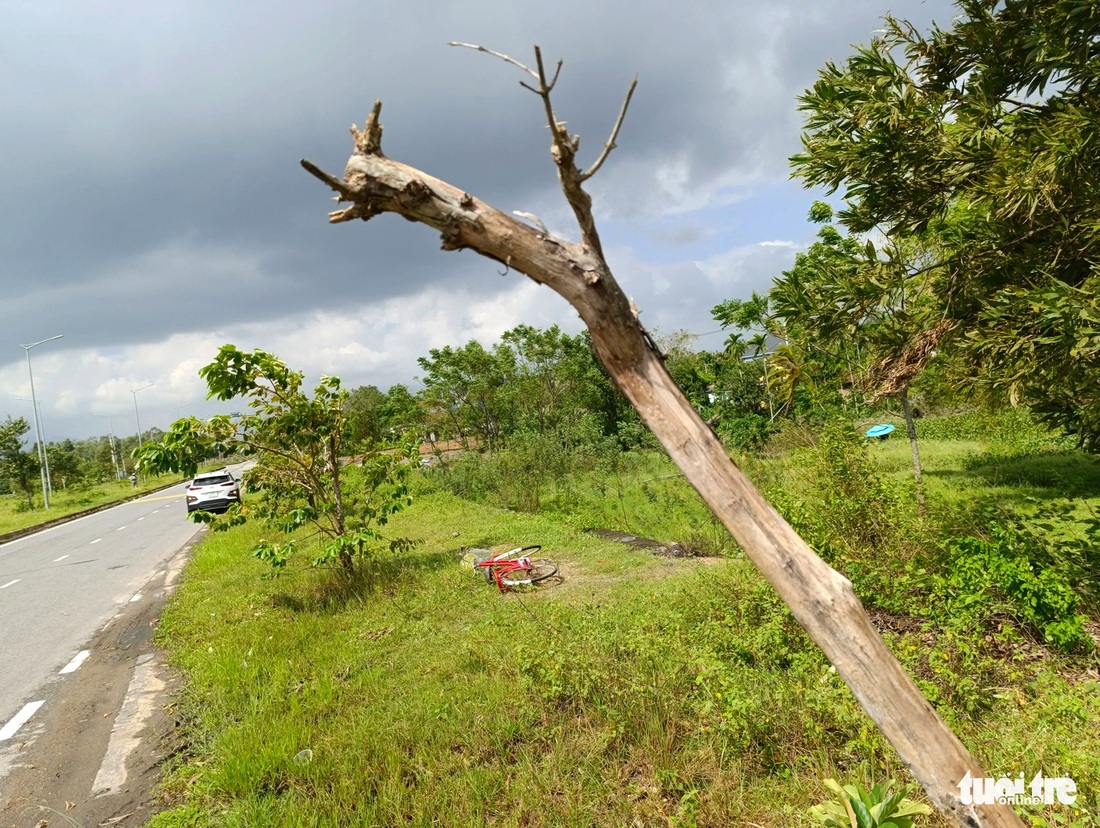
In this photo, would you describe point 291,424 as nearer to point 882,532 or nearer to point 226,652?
point 226,652

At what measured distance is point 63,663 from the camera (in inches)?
255

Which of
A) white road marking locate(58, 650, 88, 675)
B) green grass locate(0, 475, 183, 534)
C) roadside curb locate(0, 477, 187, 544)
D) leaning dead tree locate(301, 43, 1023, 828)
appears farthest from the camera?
green grass locate(0, 475, 183, 534)

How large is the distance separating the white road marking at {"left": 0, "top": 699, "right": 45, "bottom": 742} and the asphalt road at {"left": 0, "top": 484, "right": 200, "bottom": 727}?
0.08 meters

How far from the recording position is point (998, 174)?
4.67 m

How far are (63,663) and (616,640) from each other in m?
5.66

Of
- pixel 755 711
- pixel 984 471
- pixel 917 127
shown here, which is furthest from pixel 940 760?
pixel 984 471

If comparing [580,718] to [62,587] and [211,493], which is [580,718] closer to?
[62,587]

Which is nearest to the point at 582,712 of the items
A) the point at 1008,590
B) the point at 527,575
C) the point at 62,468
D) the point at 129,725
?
the point at 1008,590

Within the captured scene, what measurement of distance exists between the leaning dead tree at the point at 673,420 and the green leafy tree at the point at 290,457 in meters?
5.77

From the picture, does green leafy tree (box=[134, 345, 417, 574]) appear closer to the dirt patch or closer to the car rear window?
the dirt patch

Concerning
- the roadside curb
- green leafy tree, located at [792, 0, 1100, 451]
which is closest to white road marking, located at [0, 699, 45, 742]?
green leafy tree, located at [792, 0, 1100, 451]

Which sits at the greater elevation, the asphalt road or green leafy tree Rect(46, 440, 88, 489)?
green leafy tree Rect(46, 440, 88, 489)

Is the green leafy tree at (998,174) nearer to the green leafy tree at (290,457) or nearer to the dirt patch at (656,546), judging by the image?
the dirt patch at (656,546)

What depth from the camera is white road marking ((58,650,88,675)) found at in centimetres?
625
